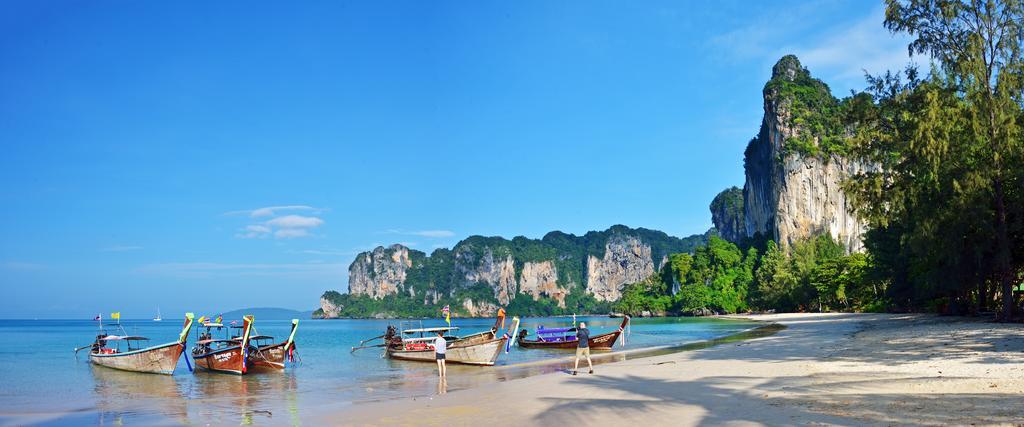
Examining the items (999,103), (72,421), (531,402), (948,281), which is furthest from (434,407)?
(948,281)

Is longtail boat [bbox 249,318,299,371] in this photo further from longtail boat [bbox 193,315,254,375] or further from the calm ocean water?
the calm ocean water

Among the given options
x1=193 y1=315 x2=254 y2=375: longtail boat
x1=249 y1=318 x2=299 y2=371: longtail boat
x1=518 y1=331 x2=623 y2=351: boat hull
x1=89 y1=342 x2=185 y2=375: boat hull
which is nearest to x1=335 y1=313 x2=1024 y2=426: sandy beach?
x1=193 y1=315 x2=254 y2=375: longtail boat

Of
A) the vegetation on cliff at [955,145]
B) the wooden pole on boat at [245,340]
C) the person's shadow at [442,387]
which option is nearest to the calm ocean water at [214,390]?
the person's shadow at [442,387]

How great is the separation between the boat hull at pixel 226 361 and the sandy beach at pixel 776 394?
13259 mm

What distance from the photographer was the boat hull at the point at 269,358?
29.8 m

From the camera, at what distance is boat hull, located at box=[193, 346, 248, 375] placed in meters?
27.9

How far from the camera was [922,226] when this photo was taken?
26484 millimetres

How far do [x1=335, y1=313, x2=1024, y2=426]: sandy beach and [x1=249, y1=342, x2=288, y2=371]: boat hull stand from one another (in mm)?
14411

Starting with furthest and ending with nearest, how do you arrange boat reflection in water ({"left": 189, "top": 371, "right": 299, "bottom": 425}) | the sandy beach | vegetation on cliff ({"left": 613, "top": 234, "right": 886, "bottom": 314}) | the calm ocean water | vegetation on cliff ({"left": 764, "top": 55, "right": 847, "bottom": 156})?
vegetation on cliff ({"left": 764, "top": 55, "right": 847, "bottom": 156}) → vegetation on cliff ({"left": 613, "top": 234, "right": 886, "bottom": 314}) → the calm ocean water → boat reflection in water ({"left": 189, "top": 371, "right": 299, "bottom": 425}) → the sandy beach

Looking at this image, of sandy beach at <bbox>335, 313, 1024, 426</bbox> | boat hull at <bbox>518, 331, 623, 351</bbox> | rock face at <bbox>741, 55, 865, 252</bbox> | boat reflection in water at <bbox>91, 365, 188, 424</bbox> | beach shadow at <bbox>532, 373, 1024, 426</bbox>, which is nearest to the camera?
beach shadow at <bbox>532, 373, 1024, 426</bbox>

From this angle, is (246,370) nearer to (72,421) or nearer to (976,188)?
(72,421)

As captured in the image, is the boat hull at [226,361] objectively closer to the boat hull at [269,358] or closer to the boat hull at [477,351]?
the boat hull at [269,358]

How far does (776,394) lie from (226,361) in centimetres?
2378

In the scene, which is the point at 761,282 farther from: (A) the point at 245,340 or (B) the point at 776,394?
(B) the point at 776,394
